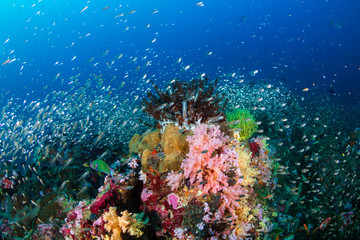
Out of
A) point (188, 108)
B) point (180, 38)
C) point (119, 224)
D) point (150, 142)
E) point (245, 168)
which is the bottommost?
point (180, 38)

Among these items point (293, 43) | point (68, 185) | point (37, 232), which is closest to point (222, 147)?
point (37, 232)

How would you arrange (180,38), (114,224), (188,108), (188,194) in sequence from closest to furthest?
(114,224) < (188,194) < (188,108) < (180,38)

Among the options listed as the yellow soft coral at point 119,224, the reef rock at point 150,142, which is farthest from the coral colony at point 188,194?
the reef rock at point 150,142

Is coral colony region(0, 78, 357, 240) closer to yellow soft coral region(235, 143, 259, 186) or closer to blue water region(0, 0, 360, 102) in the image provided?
yellow soft coral region(235, 143, 259, 186)

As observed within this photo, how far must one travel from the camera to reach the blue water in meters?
117

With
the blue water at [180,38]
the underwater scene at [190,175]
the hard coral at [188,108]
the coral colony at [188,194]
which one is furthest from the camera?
the blue water at [180,38]

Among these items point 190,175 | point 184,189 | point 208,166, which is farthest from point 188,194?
point 208,166

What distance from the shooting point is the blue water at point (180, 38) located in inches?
4625

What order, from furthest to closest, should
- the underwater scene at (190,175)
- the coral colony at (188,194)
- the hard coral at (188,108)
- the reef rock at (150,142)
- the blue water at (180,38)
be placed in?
1. the blue water at (180,38)
2. the reef rock at (150,142)
3. the hard coral at (188,108)
4. the underwater scene at (190,175)
5. the coral colony at (188,194)

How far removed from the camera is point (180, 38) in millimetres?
171000

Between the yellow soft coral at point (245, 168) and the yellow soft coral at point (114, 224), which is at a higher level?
the yellow soft coral at point (114, 224)

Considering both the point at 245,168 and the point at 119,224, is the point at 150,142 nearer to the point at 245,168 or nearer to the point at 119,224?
the point at 119,224

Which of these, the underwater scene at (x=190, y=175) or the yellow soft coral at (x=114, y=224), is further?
the underwater scene at (x=190, y=175)

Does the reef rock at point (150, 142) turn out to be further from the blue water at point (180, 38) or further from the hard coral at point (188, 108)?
the blue water at point (180, 38)
